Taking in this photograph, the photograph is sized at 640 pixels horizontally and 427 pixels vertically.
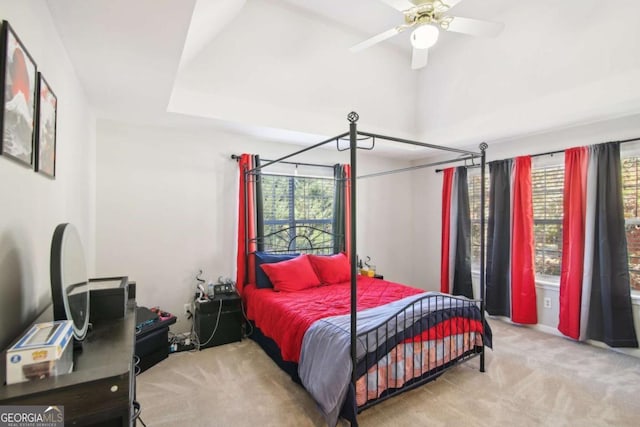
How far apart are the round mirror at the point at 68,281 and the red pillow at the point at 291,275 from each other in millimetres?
1927

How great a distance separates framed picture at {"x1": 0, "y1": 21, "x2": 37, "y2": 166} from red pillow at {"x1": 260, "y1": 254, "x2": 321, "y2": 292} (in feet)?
7.43

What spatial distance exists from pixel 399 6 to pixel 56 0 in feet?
6.17

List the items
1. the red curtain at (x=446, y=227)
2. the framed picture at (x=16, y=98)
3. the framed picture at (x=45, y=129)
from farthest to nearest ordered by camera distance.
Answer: the red curtain at (x=446, y=227) < the framed picture at (x=45, y=129) < the framed picture at (x=16, y=98)

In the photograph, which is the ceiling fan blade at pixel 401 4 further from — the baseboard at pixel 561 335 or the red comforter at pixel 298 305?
the baseboard at pixel 561 335

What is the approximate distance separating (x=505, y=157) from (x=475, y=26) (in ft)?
7.16

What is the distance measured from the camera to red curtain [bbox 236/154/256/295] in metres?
3.41

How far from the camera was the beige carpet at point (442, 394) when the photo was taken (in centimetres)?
196

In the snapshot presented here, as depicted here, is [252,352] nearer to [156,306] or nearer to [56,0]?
[156,306]

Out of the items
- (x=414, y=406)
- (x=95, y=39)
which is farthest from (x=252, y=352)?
(x=95, y=39)

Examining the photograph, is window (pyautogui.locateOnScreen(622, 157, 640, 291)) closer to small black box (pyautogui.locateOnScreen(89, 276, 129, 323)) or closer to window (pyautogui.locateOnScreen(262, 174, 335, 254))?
window (pyautogui.locateOnScreen(262, 174, 335, 254))

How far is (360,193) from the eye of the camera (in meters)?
4.57

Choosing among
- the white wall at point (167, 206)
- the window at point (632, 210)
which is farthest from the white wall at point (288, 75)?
the window at point (632, 210)

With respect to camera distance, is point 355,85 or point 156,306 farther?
point 355,85

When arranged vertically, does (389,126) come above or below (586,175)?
above
